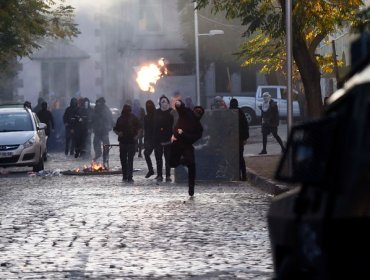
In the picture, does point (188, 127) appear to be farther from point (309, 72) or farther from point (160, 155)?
point (309, 72)

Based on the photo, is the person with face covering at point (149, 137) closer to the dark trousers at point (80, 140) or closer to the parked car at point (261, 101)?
the dark trousers at point (80, 140)

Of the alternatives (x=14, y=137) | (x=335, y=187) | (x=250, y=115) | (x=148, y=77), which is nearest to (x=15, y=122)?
(x=14, y=137)

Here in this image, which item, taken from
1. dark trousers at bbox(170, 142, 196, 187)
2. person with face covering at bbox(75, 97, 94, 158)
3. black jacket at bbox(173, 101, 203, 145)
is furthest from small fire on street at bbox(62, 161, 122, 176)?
person with face covering at bbox(75, 97, 94, 158)

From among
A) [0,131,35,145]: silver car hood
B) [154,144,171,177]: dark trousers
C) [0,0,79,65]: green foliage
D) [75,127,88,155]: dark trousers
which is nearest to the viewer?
[154,144,171,177]: dark trousers

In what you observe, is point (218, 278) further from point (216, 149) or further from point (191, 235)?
point (216, 149)

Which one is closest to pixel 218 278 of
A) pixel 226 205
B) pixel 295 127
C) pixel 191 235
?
pixel 191 235

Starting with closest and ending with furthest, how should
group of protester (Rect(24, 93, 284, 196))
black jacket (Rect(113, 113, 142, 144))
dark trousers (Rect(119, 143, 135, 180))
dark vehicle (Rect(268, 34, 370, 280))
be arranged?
dark vehicle (Rect(268, 34, 370, 280))
group of protester (Rect(24, 93, 284, 196))
dark trousers (Rect(119, 143, 135, 180))
black jacket (Rect(113, 113, 142, 144))

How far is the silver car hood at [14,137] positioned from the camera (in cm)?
3027

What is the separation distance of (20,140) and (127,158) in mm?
5118

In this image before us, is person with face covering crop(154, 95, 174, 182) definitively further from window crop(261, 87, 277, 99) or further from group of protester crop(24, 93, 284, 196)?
window crop(261, 87, 277, 99)

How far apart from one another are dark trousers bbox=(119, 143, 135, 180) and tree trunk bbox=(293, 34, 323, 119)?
12.1ft

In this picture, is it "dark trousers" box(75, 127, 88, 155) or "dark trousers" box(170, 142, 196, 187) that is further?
"dark trousers" box(75, 127, 88, 155)

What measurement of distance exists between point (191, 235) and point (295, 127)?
27.9ft

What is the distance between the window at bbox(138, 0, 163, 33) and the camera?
7862 centimetres
